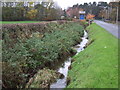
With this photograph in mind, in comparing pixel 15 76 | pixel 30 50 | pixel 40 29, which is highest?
pixel 40 29

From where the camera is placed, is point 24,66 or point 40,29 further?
point 40,29

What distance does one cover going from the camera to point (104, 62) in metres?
7.21

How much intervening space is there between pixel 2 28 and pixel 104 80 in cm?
→ 624

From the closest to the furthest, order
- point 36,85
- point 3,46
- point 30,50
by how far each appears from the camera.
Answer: point 36,85 < point 3,46 < point 30,50

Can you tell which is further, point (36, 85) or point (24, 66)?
point (24, 66)

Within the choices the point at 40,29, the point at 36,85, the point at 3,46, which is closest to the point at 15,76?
the point at 36,85

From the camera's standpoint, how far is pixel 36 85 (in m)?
6.33

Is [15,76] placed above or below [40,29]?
below

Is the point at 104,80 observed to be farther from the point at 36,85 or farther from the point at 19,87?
the point at 19,87

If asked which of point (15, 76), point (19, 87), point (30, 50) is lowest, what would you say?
point (19, 87)

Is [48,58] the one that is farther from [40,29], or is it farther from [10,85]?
[40,29]

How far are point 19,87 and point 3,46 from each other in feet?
8.15

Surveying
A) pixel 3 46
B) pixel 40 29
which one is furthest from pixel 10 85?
pixel 40 29

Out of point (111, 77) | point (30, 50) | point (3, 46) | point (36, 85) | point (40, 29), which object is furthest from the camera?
point (40, 29)
